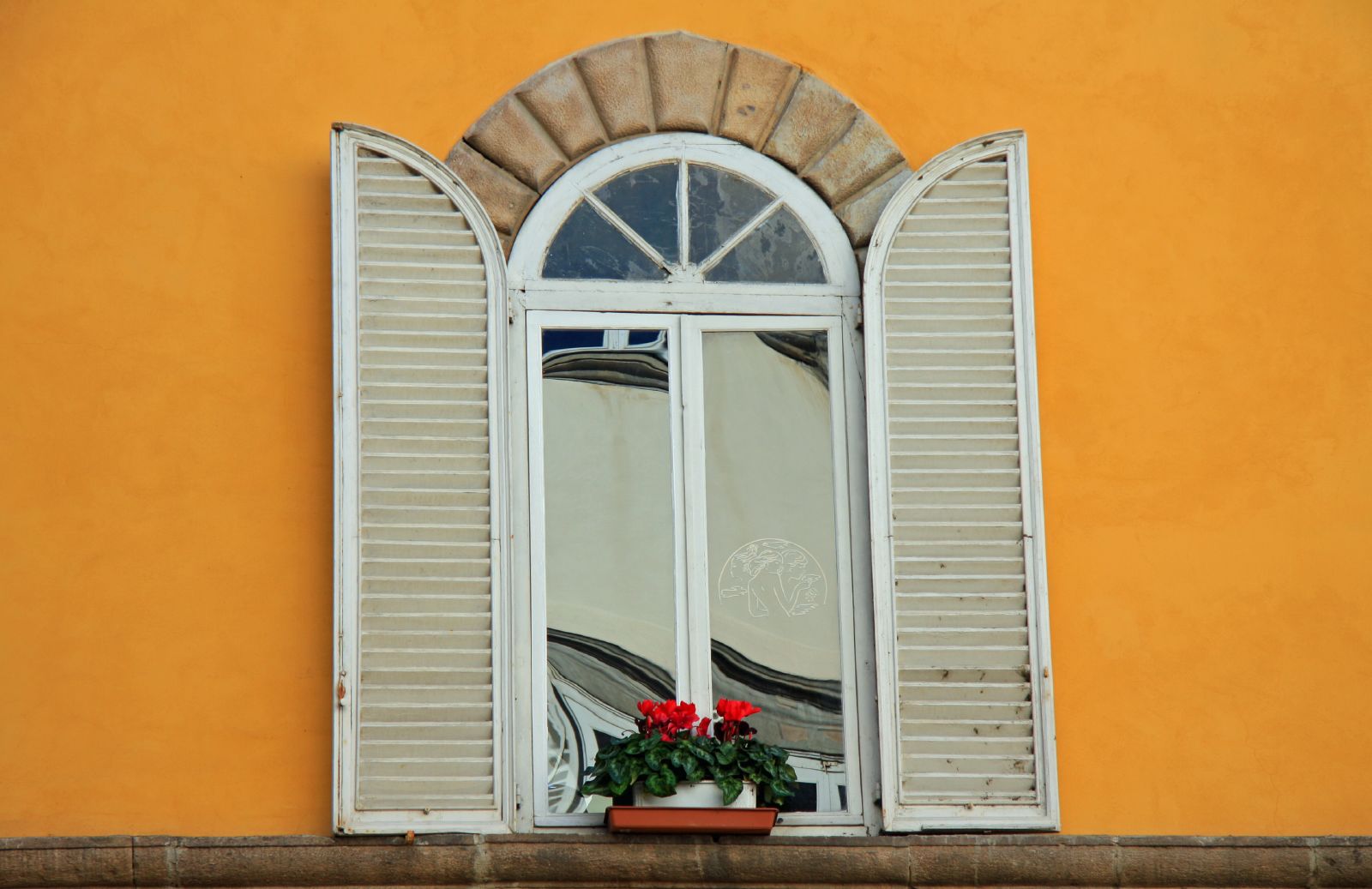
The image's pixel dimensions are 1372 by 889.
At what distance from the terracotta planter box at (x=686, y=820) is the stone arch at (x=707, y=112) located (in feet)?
5.77

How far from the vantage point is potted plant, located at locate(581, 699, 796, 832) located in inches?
232

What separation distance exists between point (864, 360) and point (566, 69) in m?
1.24

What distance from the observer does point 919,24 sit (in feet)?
22.1

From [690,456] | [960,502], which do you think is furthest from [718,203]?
[960,502]

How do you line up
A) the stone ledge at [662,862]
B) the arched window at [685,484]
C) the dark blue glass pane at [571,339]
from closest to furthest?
the stone ledge at [662,862], the arched window at [685,484], the dark blue glass pane at [571,339]

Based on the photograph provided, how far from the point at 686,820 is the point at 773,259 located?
1.72 metres

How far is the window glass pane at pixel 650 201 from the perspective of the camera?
6547mm

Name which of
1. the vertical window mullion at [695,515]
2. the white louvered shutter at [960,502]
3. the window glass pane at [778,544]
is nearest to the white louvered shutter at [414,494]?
the vertical window mullion at [695,515]

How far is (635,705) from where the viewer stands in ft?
20.4

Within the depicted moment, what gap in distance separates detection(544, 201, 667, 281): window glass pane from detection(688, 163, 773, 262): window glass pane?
0.63ft

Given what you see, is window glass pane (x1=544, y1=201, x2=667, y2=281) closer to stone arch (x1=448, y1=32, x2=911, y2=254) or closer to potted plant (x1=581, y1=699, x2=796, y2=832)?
stone arch (x1=448, y1=32, x2=911, y2=254)

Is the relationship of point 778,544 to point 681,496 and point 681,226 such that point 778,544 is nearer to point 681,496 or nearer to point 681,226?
point 681,496

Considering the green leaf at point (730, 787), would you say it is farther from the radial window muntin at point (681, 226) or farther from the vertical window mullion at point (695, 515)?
the radial window muntin at point (681, 226)

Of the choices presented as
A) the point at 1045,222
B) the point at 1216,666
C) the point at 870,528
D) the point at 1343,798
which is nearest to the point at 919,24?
the point at 1045,222
